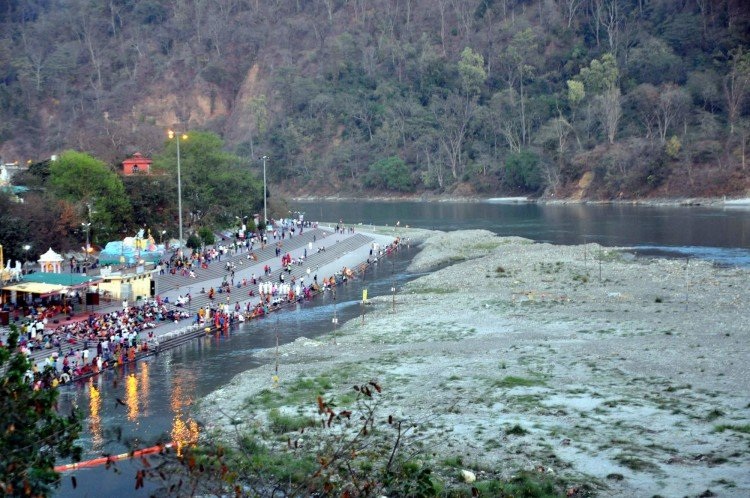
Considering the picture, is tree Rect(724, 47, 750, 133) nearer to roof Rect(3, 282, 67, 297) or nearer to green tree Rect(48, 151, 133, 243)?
green tree Rect(48, 151, 133, 243)

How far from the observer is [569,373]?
25344 millimetres

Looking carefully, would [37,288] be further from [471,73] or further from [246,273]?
[471,73]

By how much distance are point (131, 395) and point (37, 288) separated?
10.9 metres

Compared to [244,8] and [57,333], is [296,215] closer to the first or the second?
[57,333]

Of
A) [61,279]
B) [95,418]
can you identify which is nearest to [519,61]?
[61,279]

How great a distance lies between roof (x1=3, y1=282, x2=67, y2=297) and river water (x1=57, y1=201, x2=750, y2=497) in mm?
6086

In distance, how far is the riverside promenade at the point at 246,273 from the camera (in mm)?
34562

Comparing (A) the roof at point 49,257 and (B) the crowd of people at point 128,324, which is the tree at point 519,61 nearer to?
(B) the crowd of people at point 128,324

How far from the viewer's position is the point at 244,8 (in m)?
167

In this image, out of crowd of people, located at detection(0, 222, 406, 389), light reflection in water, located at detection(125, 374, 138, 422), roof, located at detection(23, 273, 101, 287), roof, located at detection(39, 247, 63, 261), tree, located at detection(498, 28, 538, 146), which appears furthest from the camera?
tree, located at detection(498, 28, 538, 146)

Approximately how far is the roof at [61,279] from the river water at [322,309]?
20.3ft

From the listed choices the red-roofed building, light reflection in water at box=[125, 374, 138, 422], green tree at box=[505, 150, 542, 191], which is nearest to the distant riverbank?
green tree at box=[505, 150, 542, 191]

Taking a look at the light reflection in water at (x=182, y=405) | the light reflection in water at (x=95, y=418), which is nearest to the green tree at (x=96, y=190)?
the light reflection in water at (x=182, y=405)

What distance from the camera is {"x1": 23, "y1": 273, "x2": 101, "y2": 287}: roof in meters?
36.1
